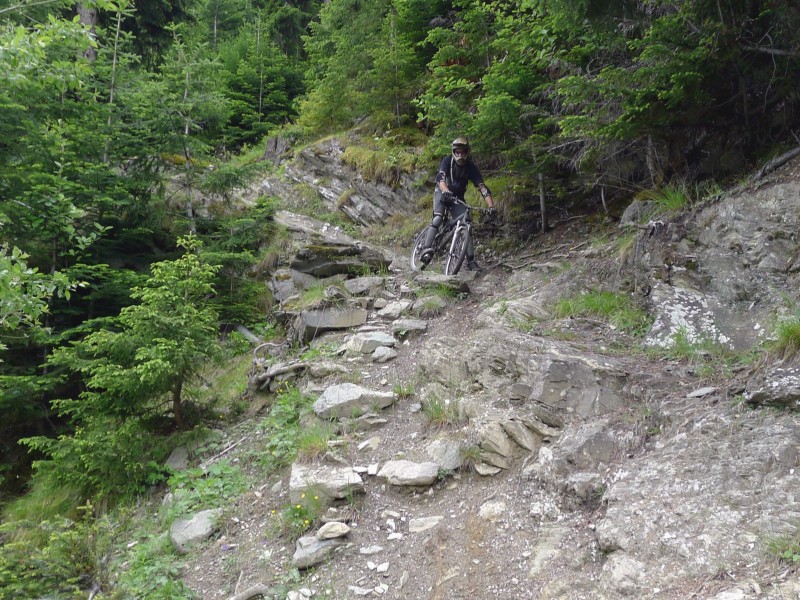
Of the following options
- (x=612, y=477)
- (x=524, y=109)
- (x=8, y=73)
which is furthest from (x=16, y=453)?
(x=524, y=109)

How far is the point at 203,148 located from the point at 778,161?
1023cm

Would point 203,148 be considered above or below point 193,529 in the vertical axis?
above

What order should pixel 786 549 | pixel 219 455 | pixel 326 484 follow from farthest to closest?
pixel 219 455 → pixel 326 484 → pixel 786 549

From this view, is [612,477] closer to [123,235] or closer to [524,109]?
[524,109]

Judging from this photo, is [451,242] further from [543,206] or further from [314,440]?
[314,440]

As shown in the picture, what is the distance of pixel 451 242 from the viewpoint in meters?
9.53

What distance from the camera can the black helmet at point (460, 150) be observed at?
898 cm

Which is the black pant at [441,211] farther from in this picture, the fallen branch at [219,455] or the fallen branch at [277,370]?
the fallen branch at [219,455]

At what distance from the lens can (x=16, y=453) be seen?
30.4 feet

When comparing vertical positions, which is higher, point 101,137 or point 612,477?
point 101,137

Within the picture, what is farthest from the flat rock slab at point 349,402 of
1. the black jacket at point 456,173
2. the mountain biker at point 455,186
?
the black jacket at point 456,173

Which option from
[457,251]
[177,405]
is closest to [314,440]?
[177,405]

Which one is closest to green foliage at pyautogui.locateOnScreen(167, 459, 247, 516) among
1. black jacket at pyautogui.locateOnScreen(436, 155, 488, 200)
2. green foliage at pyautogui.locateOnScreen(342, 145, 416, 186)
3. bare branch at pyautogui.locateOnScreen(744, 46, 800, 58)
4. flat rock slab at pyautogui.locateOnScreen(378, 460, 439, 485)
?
flat rock slab at pyautogui.locateOnScreen(378, 460, 439, 485)

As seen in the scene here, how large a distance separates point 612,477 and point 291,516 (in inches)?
107
